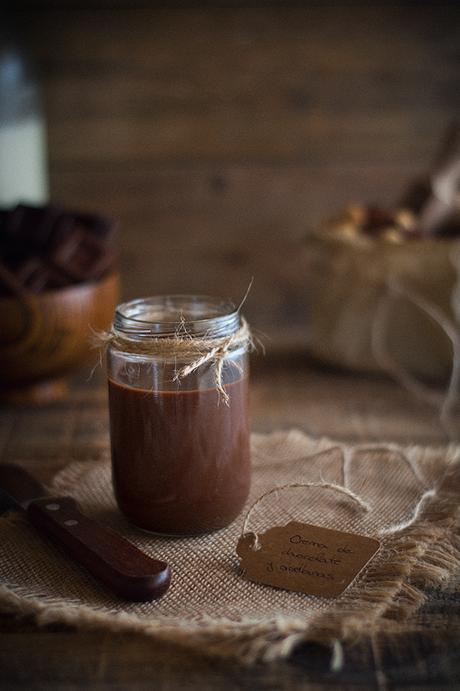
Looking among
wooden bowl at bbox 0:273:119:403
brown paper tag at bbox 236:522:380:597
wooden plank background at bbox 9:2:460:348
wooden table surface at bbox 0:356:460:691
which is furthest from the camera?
wooden plank background at bbox 9:2:460:348

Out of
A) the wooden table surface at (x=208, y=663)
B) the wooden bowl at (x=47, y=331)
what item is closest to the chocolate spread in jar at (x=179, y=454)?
the wooden table surface at (x=208, y=663)

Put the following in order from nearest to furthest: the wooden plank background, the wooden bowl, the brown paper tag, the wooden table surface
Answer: the wooden table surface → the brown paper tag → the wooden bowl → the wooden plank background

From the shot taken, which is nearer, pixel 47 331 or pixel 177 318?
pixel 177 318

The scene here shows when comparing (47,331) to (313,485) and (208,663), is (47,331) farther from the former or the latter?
(208,663)

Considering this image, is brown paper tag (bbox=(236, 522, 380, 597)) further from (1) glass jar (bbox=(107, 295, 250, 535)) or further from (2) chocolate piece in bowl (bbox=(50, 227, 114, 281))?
(2) chocolate piece in bowl (bbox=(50, 227, 114, 281))

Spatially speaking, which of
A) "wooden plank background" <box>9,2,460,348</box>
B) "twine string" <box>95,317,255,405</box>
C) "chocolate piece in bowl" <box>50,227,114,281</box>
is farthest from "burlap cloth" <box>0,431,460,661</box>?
"wooden plank background" <box>9,2,460,348</box>

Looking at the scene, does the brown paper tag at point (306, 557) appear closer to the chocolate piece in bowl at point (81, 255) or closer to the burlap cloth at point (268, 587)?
the burlap cloth at point (268, 587)

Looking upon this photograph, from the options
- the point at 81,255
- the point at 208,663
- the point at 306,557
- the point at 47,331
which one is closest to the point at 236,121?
the point at 81,255
